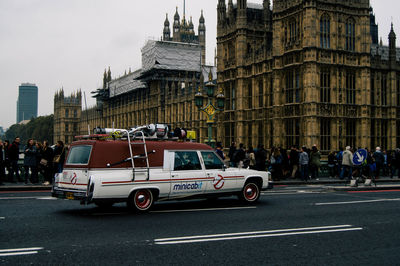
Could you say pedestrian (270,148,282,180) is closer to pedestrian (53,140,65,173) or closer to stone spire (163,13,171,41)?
pedestrian (53,140,65,173)

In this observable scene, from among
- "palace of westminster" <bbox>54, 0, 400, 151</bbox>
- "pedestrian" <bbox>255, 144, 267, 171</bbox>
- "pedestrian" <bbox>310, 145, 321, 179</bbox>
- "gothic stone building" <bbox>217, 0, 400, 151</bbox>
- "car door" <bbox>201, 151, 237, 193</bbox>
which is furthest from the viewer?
"palace of westminster" <bbox>54, 0, 400, 151</bbox>

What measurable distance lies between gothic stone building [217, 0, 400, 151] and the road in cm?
2113

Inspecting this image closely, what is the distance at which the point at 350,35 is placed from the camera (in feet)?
112

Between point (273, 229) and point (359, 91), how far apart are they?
28344mm

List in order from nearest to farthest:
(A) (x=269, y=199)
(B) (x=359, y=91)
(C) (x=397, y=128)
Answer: (A) (x=269, y=199) < (B) (x=359, y=91) < (C) (x=397, y=128)

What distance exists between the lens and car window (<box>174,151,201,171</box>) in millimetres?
11562

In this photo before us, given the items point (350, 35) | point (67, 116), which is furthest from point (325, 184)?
point (67, 116)

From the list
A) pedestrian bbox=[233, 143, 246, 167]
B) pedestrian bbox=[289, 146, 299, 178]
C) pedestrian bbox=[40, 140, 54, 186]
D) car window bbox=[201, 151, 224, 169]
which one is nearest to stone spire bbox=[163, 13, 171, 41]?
pedestrian bbox=[289, 146, 299, 178]

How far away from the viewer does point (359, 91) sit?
34.4 metres

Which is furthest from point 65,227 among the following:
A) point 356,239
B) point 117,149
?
point 356,239

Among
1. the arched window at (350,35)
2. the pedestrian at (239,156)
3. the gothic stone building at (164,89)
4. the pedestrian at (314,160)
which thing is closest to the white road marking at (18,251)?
the pedestrian at (239,156)

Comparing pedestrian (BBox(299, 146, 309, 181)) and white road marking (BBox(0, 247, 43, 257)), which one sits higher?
pedestrian (BBox(299, 146, 309, 181))

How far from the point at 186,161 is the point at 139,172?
1429mm

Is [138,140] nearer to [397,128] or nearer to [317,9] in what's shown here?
[317,9]
